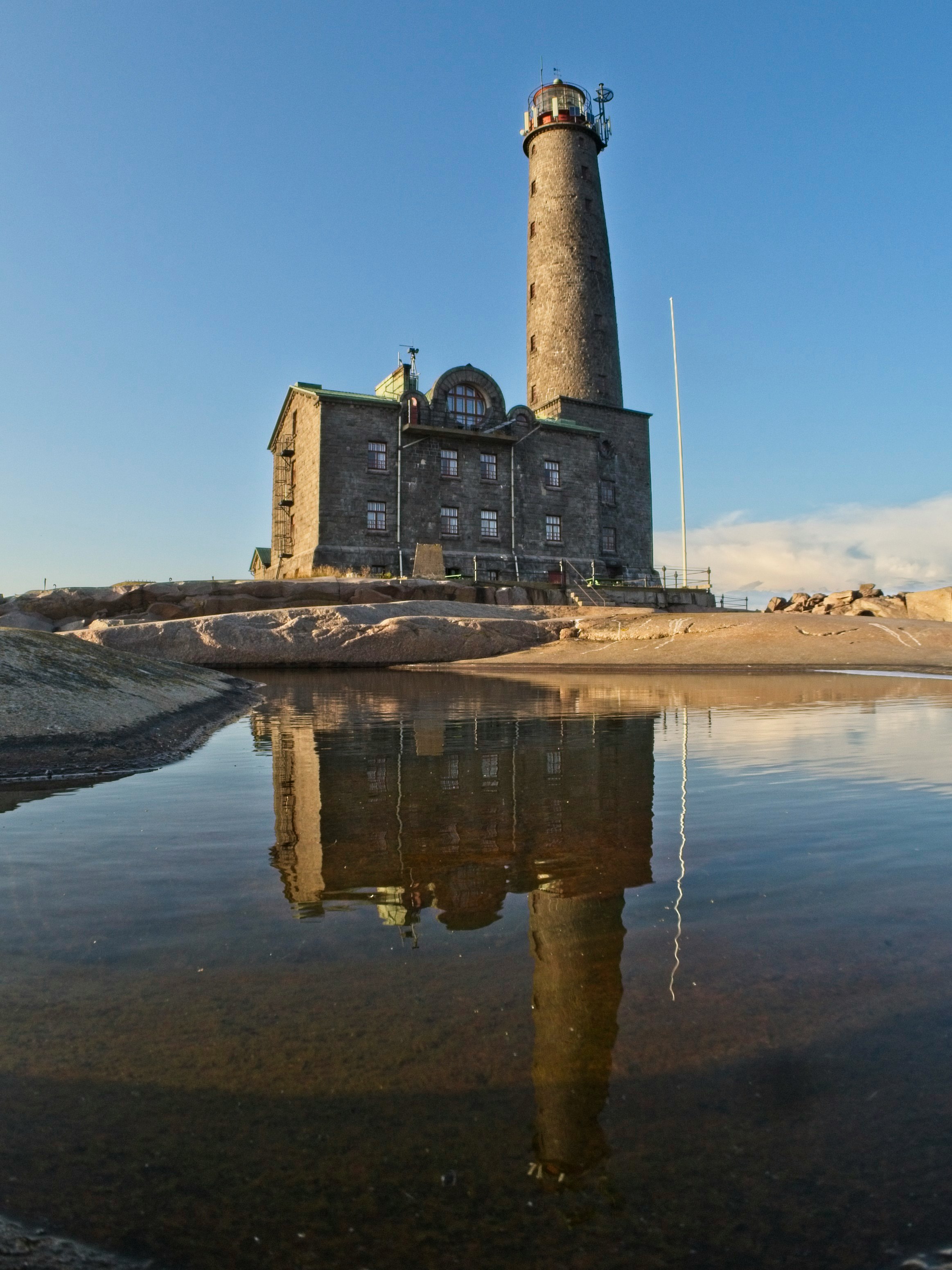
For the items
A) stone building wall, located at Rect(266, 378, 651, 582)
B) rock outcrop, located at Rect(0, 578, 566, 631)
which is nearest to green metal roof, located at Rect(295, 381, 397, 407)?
stone building wall, located at Rect(266, 378, 651, 582)

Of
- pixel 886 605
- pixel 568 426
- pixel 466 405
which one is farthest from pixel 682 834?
pixel 568 426

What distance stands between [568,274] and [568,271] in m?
0.16

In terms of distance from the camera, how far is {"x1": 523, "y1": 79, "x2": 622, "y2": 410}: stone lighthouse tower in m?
39.9

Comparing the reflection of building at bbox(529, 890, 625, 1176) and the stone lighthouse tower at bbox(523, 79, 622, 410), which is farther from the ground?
the stone lighthouse tower at bbox(523, 79, 622, 410)

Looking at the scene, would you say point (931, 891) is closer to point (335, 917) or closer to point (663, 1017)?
point (663, 1017)

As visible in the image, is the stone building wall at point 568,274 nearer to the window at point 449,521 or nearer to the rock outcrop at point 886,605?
the window at point 449,521

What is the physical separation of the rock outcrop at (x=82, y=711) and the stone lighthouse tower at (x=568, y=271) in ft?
114

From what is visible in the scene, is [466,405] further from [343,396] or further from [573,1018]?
[573,1018]

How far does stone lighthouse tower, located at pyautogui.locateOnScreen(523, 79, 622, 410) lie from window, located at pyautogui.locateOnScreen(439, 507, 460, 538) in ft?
29.2

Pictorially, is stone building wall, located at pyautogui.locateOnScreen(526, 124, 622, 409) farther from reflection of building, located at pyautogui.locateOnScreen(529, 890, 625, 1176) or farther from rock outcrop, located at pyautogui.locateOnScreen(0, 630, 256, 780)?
reflection of building, located at pyautogui.locateOnScreen(529, 890, 625, 1176)

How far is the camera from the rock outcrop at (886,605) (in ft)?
88.1

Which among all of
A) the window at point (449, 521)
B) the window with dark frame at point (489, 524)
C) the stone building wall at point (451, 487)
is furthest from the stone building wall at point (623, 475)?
the window at point (449, 521)

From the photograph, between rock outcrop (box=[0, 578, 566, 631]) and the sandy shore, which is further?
rock outcrop (box=[0, 578, 566, 631])

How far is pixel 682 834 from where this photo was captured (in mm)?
3770
